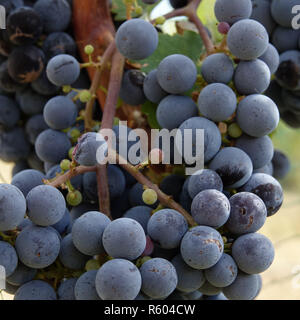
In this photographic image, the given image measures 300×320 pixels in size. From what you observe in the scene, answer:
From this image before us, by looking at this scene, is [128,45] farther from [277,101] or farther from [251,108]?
[277,101]

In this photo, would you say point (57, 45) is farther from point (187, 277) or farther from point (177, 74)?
point (187, 277)

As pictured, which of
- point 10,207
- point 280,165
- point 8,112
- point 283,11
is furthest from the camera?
point 280,165

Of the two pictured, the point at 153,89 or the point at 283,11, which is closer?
the point at 153,89

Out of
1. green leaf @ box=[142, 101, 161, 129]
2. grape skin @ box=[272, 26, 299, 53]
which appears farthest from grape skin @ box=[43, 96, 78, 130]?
grape skin @ box=[272, 26, 299, 53]

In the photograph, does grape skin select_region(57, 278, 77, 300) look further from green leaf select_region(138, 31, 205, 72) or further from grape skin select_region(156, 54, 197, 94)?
green leaf select_region(138, 31, 205, 72)

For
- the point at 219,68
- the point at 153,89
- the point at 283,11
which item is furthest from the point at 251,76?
the point at 283,11
